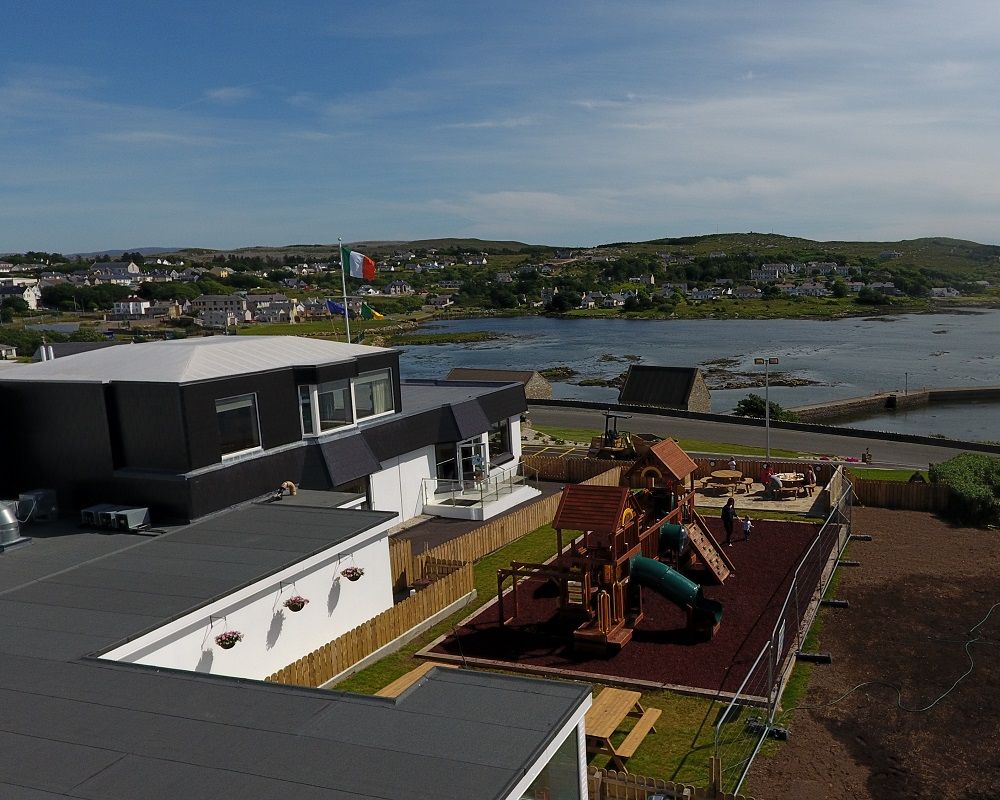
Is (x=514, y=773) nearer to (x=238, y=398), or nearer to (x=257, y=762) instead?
(x=257, y=762)

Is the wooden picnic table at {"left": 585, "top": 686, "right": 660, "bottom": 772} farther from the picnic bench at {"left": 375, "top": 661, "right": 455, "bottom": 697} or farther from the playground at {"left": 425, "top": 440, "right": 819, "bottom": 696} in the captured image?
the picnic bench at {"left": 375, "top": 661, "right": 455, "bottom": 697}

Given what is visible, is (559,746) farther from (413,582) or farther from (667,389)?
(667,389)

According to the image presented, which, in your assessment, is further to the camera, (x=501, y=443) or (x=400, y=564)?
(x=501, y=443)

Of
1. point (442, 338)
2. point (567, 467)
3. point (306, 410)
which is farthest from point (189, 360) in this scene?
point (442, 338)

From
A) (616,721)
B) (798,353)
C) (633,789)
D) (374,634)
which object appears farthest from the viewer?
(798,353)

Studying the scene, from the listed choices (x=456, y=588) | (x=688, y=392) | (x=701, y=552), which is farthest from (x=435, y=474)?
(x=688, y=392)

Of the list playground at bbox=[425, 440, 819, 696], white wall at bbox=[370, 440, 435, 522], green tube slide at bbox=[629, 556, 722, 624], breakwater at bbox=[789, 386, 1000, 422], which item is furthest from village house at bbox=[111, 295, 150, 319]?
green tube slide at bbox=[629, 556, 722, 624]
